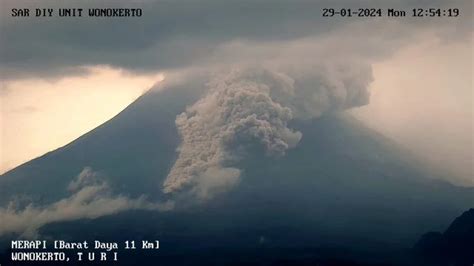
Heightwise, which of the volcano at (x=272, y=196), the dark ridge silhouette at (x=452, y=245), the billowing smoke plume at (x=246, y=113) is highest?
the billowing smoke plume at (x=246, y=113)

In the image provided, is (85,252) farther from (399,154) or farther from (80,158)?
(399,154)

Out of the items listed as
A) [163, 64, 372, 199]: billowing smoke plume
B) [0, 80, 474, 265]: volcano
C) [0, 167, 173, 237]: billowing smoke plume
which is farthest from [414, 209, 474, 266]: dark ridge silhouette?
[0, 167, 173, 237]: billowing smoke plume

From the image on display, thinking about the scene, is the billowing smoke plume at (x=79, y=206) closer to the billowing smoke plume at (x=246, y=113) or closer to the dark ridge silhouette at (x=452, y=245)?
the billowing smoke plume at (x=246, y=113)

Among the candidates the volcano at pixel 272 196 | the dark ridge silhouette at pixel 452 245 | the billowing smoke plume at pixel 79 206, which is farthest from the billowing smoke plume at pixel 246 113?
the dark ridge silhouette at pixel 452 245

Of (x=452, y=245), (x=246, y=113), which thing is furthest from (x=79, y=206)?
(x=452, y=245)

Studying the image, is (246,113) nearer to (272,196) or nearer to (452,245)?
(272,196)

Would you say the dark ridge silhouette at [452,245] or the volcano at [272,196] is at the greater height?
the volcano at [272,196]

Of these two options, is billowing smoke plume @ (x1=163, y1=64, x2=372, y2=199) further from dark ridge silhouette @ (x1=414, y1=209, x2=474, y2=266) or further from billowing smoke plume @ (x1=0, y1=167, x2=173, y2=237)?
dark ridge silhouette @ (x1=414, y1=209, x2=474, y2=266)
